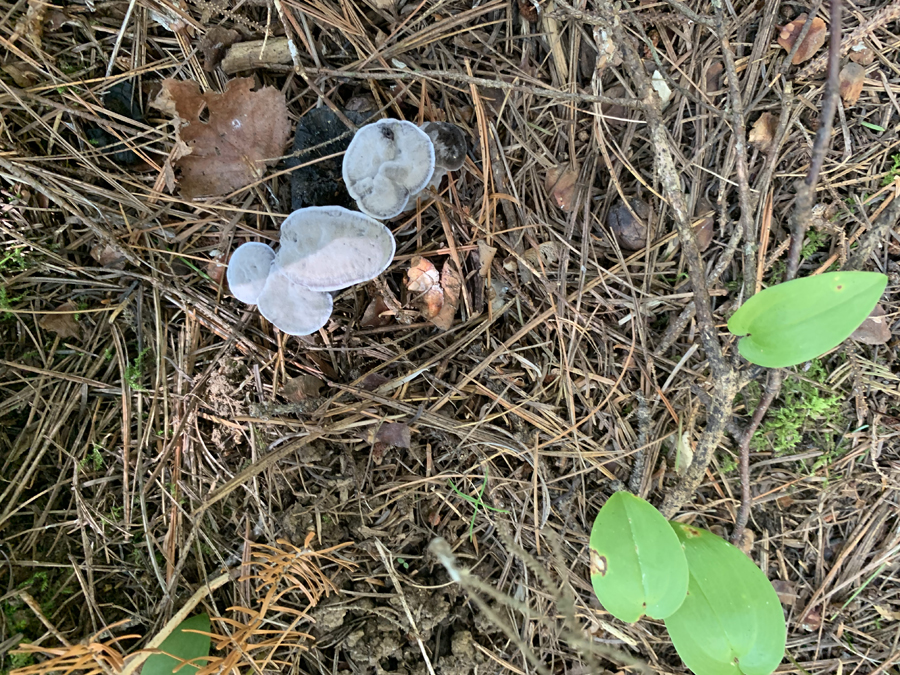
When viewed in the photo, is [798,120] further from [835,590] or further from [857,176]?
[835,590]

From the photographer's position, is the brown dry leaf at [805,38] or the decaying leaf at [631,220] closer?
the brown dry leaf at [805,38]

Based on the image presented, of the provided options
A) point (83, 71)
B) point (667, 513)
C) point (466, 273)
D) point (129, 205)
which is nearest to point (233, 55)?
point (83, 71)

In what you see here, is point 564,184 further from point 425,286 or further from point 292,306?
point 292,306

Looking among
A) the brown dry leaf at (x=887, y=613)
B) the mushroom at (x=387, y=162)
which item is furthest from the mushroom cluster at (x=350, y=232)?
the brown dry leaf at (x=887, y=613)

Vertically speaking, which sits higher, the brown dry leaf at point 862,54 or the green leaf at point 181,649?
the brown dry leaf at point 862,54

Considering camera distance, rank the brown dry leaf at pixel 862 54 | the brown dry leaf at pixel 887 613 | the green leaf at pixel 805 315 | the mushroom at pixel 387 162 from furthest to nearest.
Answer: the brown dry leaf at pixel 887 613
the brown dry leaf at pixel 862 54
the mushroom at pixel 387 162
the green leaf at pixel 805 315

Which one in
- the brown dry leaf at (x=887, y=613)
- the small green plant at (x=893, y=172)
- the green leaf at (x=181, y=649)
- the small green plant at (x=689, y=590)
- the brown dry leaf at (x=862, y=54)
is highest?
the brown dry leaf at (x=862, y=54)

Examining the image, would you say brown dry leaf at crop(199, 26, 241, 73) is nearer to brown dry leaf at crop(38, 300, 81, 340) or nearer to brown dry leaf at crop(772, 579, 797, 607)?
brown dry leaf at crop(38, 300, 81, 340)

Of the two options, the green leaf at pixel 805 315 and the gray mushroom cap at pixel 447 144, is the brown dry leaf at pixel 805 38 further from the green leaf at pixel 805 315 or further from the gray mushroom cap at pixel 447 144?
the gray mushroom cap at pixel 447 144
